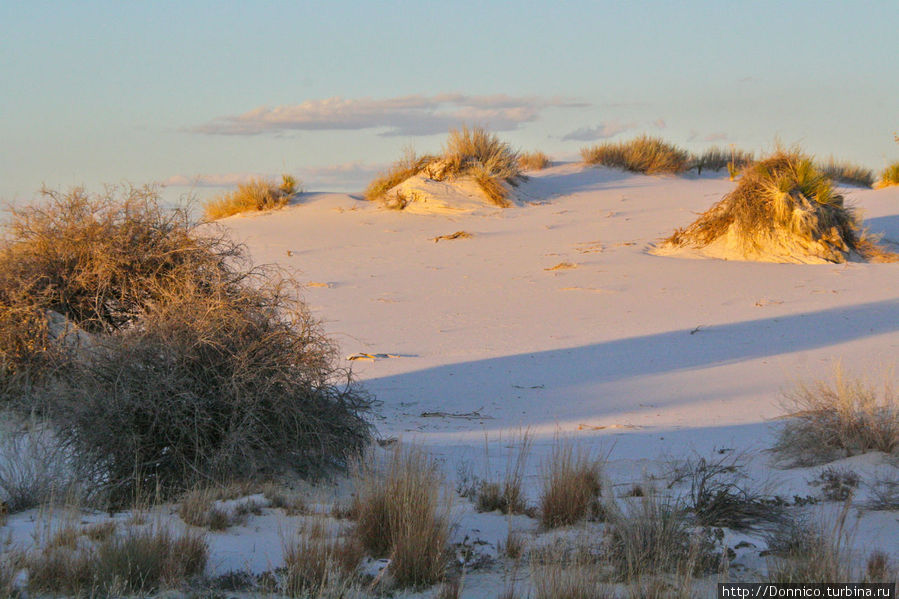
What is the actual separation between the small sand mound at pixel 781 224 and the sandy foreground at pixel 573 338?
684 mm

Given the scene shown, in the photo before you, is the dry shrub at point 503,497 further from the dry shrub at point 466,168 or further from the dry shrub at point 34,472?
the dry shrub at point 466,168

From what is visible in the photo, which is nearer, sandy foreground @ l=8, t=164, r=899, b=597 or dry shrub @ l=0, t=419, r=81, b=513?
dry shrub @ l=0, t=419, r=81, b=513

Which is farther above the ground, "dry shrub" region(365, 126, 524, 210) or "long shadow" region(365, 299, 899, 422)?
"dry shrub" region(365, 126, 524, 210)

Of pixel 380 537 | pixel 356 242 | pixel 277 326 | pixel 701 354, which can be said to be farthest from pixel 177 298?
pixel 356 242

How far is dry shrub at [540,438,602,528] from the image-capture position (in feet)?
17.7

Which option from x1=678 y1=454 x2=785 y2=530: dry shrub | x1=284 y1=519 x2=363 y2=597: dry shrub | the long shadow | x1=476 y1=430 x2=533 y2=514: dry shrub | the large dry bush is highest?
the large dry bush

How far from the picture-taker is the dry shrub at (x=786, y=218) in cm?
1625

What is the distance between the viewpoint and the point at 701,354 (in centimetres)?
1115

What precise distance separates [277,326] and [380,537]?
Result: 2.36 meters

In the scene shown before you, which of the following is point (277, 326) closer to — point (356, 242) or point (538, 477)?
point (538, 477)

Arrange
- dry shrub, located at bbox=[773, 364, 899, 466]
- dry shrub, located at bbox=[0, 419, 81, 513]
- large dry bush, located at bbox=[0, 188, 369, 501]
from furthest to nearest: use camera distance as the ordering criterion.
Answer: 1. dry shrub, located at bbox=[773, 364, 899, 466]
2. large dry bush, located at bbox=[0, 188, 369, 501]
3. dry shrub, located at bbox=[0, 419, 81, 513]

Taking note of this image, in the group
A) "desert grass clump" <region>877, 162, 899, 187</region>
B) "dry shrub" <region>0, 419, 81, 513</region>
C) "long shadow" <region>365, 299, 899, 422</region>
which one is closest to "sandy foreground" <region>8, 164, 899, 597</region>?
"long shadow" <region>365, 299, 899, 422</region>

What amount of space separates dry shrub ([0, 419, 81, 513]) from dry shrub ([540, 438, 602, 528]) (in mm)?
2889

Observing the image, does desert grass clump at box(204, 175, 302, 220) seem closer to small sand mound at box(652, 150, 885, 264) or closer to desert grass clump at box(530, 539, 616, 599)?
small sand mound at box(652, 150, 885, 264)
